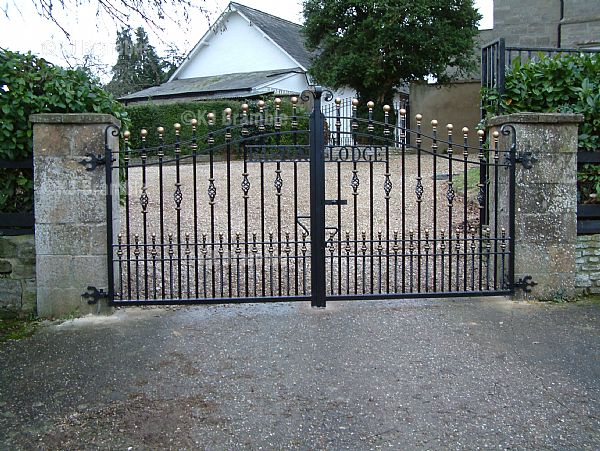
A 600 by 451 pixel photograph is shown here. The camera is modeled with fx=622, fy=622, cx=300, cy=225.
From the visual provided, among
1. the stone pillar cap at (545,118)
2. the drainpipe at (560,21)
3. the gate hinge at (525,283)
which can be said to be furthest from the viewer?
the drainpipe at (560,21)

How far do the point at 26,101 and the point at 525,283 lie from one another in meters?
4.88

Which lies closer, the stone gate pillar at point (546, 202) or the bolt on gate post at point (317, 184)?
the bolt on gate post at point (317, 184)

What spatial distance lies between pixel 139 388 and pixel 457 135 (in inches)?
713

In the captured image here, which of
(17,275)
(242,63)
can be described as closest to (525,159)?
(17,275)

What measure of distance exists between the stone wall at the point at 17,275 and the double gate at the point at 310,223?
2.47ft

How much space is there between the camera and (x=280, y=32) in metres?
29.8

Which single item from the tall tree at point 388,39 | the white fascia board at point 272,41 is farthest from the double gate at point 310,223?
the white fascia board at point 272,41

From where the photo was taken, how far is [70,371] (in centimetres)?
442

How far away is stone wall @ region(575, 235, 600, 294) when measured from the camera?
6227mm

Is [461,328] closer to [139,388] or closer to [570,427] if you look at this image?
[570,427]

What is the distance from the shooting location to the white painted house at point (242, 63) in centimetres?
2572

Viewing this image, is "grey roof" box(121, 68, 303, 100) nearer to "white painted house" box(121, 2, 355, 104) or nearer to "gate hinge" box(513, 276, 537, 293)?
"white painted house" box(121, 2, 355, 104)

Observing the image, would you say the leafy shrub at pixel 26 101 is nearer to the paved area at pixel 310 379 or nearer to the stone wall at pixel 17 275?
the stone wall at pixel 17 275

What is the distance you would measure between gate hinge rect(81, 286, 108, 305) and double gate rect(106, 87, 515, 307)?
92 mm
